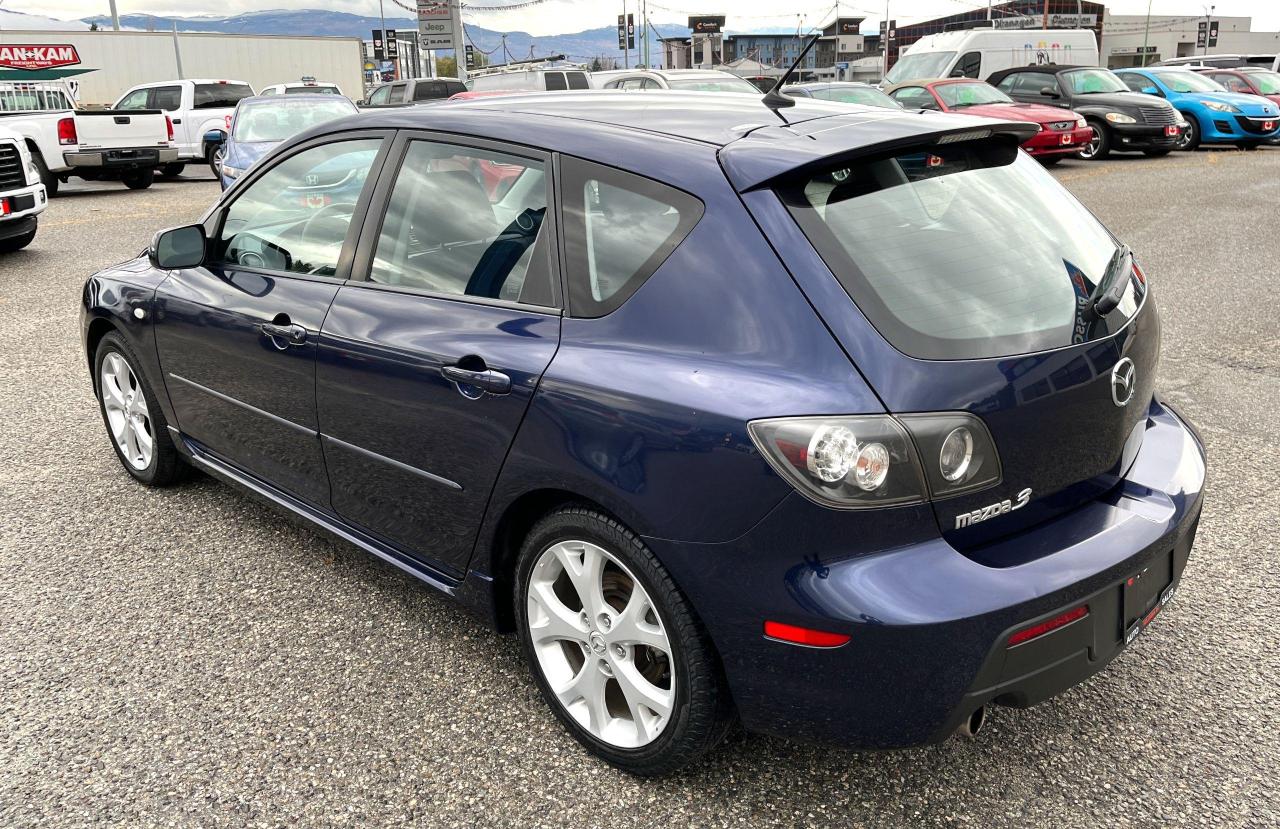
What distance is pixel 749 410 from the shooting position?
208cm

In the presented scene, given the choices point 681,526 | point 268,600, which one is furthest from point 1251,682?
point 268,600

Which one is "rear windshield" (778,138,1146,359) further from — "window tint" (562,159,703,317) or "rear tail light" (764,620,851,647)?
"rear tail light" (764,620,851,647)

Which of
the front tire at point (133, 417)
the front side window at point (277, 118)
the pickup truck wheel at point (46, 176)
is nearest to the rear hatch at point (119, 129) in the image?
the pickup truck wheel at point (46, 176)

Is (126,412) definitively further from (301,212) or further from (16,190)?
(16,190)

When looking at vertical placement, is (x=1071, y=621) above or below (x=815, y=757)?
above

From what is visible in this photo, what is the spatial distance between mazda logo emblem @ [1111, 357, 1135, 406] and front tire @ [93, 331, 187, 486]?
353 cm

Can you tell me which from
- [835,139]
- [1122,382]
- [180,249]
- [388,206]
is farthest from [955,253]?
[180,249]

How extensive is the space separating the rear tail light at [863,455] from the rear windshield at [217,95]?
66.8 feet

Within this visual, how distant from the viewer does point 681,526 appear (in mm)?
2182

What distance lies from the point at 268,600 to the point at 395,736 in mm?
990

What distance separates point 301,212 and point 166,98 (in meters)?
19.1

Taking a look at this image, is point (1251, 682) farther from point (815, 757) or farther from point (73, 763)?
point (73, 763)

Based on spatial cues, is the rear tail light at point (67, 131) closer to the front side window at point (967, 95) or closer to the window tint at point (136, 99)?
the window tint at point (136, 99)

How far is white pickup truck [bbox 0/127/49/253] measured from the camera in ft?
33.8
